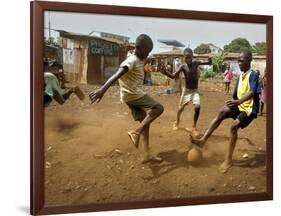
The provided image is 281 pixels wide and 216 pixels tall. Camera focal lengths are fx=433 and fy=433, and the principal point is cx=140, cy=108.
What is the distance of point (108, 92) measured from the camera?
7.95 feet

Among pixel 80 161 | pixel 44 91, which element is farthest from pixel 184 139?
pixel 44 91

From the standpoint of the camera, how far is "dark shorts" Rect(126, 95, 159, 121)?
2.48 metres

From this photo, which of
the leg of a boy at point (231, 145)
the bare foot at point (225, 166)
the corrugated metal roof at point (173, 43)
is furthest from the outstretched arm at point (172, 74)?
the bare foot at point (225, 166)

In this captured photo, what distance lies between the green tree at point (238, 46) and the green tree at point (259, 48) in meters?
0.04

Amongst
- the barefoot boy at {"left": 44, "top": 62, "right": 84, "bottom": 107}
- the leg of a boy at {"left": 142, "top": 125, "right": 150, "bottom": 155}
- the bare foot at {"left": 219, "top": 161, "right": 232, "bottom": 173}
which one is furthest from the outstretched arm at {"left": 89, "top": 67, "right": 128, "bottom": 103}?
the bare foot at {"left": 219, "top": 161, "right": 232, "bottom": 173}

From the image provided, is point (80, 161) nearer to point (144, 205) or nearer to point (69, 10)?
point (144, 205)

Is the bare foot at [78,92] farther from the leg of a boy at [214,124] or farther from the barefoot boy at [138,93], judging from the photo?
the leg of a boy at [214,124]

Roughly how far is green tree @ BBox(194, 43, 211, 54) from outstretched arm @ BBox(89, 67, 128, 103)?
0.45 meters

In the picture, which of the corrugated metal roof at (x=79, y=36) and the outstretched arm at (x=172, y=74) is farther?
the outstretched arm at (x=172, y=74)

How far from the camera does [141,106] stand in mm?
2496

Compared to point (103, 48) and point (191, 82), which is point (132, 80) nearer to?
point (103, 48)

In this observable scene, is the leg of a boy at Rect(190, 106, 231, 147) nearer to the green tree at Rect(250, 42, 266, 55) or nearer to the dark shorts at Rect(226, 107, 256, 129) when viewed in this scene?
the dark shorts at Rect(226, 107, 256, 129)

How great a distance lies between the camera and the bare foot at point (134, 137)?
246cm

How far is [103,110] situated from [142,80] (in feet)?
0.95
